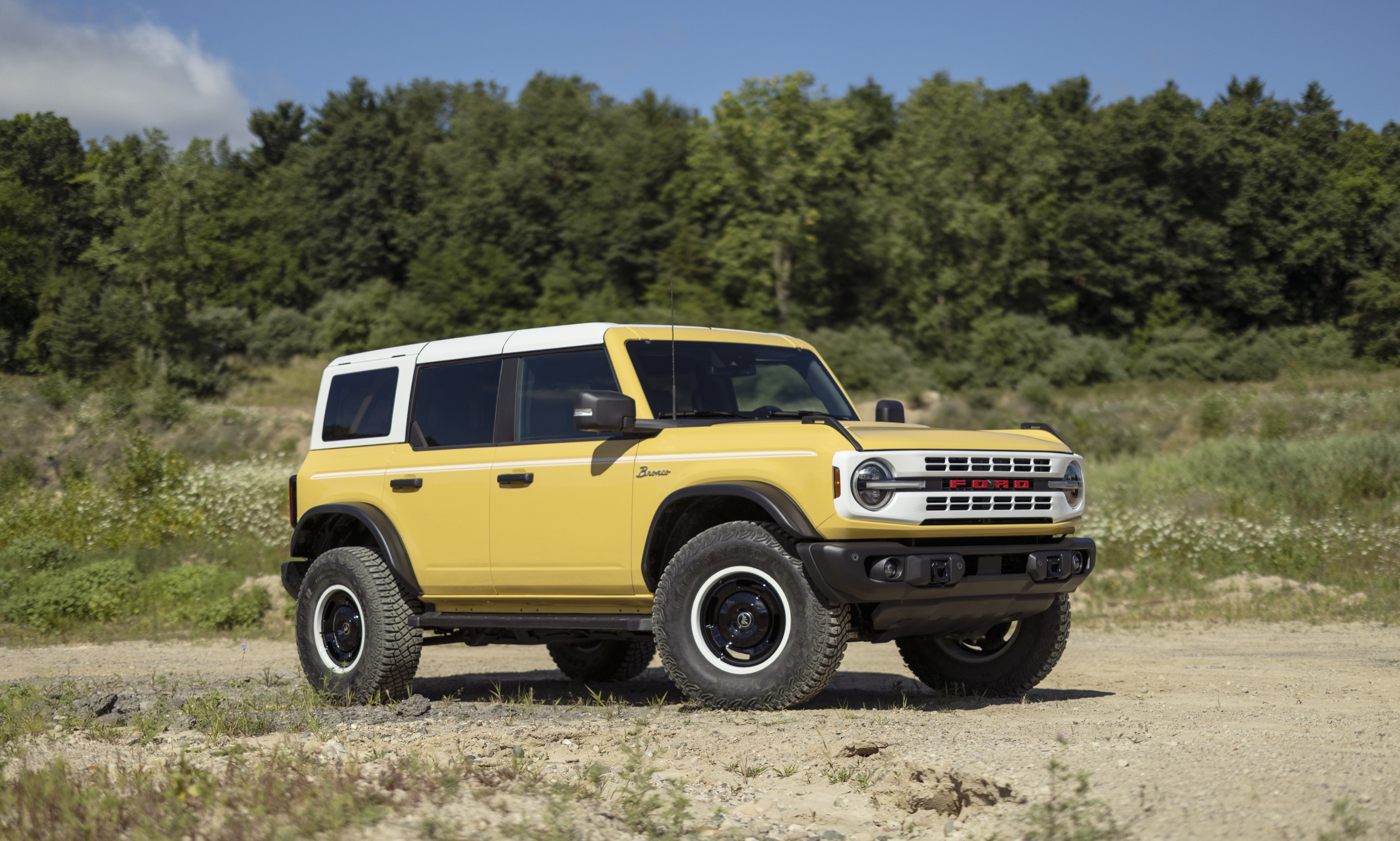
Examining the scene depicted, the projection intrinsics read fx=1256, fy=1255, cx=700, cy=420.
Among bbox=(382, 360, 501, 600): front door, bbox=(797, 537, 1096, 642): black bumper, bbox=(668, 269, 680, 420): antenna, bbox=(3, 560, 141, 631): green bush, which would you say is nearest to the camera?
bbox=(797, 537, 1096, 642): black bumper

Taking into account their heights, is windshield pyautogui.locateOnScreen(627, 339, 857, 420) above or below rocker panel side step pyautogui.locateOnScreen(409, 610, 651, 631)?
above

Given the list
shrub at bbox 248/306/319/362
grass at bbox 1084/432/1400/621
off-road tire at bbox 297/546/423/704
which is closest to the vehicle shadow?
off-road tire at bbox 297/546/423/704

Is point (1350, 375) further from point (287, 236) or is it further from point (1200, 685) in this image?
point (287, 236)

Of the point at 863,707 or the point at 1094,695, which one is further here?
the point at 1094,695

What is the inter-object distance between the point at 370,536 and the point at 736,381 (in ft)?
9.81

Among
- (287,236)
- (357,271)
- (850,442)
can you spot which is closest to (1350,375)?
(850,442)

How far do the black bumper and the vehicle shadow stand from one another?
0.65 meters

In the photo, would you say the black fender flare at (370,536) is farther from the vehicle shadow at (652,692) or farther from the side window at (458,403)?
the vehicle shadow at (652,692)

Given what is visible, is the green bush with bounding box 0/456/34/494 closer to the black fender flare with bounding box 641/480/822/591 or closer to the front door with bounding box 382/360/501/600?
the front door with bounding box 382/360/501/600

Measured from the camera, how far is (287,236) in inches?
3095

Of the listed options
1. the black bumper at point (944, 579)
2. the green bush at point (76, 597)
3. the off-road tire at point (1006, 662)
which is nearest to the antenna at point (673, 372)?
the black bumper at point (944, 579)

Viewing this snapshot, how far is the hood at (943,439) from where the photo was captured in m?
6.38

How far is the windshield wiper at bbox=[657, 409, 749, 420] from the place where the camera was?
7.29 metres

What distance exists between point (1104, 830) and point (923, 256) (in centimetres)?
5297
